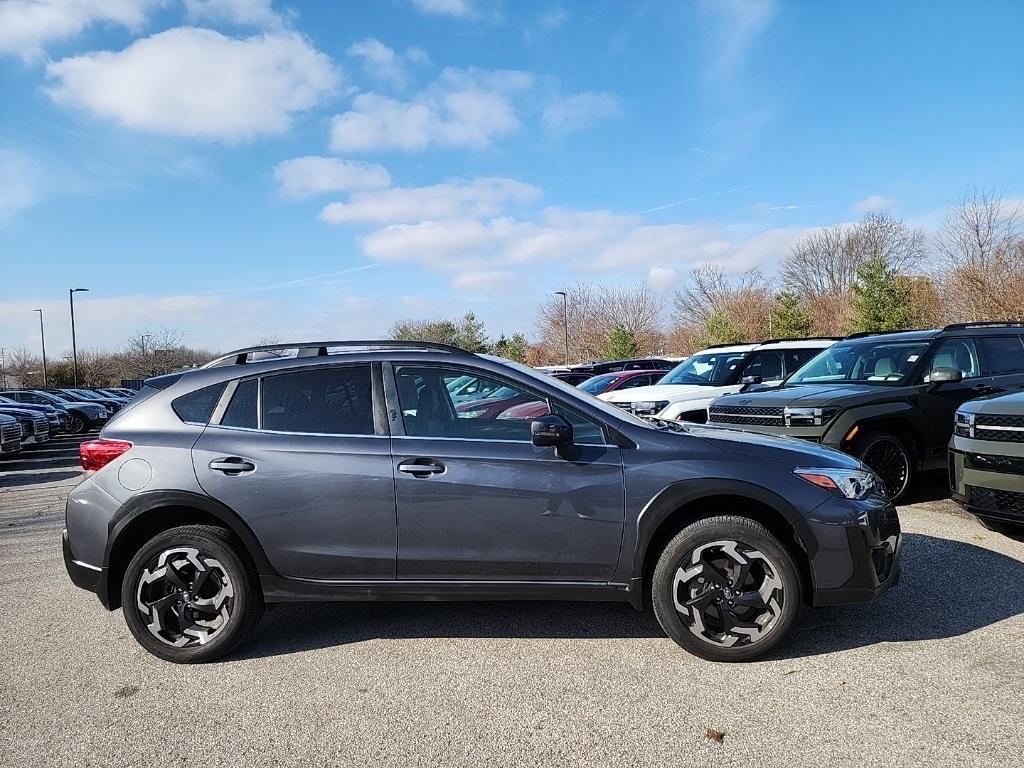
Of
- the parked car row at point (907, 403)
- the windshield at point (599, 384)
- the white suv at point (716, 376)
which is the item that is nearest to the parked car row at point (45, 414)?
the white suv at point (716, 376)

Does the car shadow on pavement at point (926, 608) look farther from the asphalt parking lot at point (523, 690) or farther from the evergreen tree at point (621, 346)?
the evergreen tree at point (621, 346)

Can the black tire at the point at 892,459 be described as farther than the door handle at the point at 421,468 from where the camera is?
Yes

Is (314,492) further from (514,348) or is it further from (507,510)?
(514,348)

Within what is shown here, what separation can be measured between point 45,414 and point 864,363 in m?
18.4

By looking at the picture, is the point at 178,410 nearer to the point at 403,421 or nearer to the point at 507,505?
the point at 403,421

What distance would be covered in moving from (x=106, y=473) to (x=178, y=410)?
491mm

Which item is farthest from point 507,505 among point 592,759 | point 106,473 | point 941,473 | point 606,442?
point 941,473

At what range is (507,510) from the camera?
3.65 meters

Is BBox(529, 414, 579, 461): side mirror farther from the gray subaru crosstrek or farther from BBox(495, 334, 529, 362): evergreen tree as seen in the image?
BBox(495, 334, 529, 362): evergreen tree

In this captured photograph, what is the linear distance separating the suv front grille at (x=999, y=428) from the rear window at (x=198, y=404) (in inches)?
221

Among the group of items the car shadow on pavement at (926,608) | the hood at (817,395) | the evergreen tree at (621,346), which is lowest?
the car shadow on pavement at (926,608)

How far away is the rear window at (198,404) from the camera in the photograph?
3.96 meters

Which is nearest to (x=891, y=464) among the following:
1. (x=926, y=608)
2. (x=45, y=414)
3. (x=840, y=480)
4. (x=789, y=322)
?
(x=926, y=608)

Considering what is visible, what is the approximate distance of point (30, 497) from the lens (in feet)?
32.9
